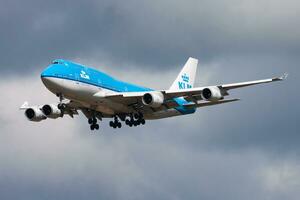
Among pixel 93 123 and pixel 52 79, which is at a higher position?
pixel 52 79

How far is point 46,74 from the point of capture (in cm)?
9438

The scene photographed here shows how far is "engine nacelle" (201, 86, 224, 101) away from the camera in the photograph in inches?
3794

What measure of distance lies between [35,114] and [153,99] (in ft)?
47.7

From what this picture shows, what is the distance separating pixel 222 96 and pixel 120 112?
1115 centimetres

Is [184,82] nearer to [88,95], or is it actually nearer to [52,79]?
[88,95]

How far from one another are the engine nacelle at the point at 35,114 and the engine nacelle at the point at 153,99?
12.6 metres

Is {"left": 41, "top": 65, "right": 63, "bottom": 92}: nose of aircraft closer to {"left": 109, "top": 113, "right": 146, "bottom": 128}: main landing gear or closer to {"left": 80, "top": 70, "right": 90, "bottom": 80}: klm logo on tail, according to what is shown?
A: {"left": 80, "top": 70, "right": 90, "bottom": 80}: klm logo on tail

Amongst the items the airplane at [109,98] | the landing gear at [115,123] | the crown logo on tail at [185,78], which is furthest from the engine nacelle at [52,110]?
the crown logo on tail at [185,78]

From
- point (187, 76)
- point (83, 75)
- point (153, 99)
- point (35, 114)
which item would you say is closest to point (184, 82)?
point (187, 76)

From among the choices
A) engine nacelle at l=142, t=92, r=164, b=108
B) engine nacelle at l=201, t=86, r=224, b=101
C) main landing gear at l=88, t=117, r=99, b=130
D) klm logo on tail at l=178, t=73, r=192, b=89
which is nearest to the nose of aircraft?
engine nacelle at l=142, t=92, r=164, b=108

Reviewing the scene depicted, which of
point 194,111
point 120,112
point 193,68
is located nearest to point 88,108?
point 120,112

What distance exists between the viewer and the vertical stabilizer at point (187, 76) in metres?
114

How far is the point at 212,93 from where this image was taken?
9631 centimetres

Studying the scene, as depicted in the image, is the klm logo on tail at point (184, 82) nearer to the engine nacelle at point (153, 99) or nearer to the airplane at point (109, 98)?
the airplane at point (109, 98)
